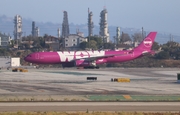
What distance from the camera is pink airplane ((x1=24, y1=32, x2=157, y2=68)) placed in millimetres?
79500

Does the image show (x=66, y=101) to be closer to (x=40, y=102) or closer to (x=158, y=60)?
(x=40, y=102)

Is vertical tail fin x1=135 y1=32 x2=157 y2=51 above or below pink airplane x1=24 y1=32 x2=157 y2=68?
above

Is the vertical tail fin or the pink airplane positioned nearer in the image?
the pink airplane

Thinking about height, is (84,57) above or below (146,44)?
below

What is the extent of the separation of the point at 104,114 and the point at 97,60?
59948mm

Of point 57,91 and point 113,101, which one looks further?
point 57,91

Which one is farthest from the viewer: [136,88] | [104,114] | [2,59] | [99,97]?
[2,59]

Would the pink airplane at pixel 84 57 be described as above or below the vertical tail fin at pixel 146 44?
below

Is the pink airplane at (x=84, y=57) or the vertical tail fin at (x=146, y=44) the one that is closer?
the pink airplane at (x=84, y=57)

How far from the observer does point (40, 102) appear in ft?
97.1

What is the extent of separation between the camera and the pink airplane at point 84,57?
3130 inches

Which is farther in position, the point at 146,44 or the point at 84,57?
the point at 146,44

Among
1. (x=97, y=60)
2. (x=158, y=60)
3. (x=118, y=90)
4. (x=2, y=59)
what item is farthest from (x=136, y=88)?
(x=158, y=60)

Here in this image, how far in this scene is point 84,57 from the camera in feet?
269
